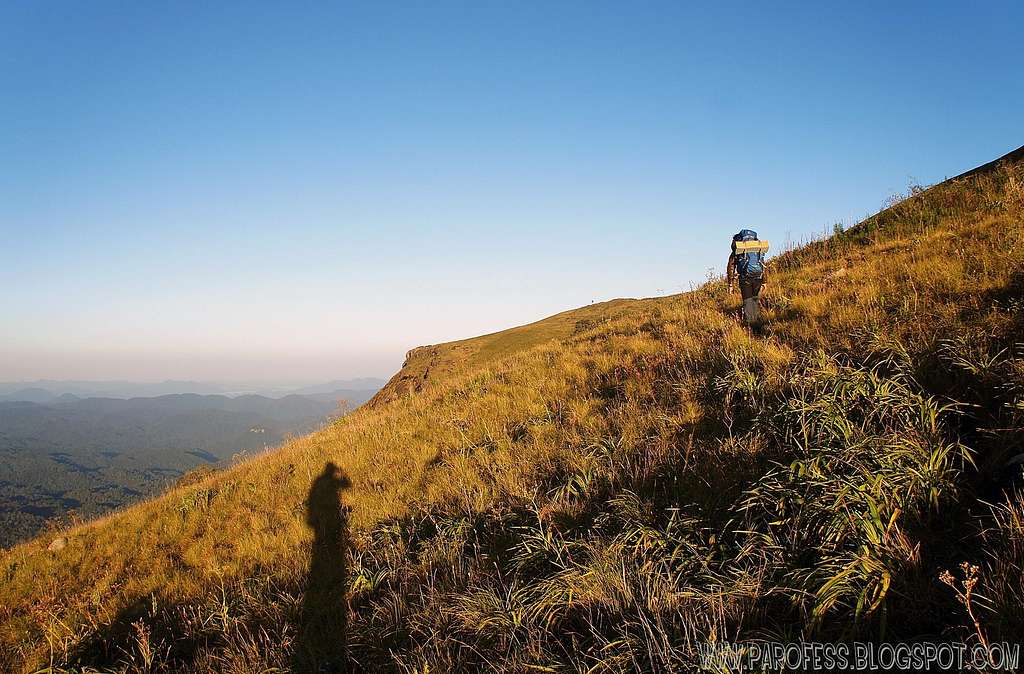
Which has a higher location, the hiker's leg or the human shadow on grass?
the hiker's leg

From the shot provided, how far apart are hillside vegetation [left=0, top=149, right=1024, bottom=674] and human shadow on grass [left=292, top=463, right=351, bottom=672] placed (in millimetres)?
29

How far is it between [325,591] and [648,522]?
3.15 metres

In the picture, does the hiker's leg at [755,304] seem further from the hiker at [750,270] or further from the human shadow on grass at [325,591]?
the human shadow on grass at [325,591]

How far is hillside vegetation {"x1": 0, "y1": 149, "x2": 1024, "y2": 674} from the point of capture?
8.13 ft

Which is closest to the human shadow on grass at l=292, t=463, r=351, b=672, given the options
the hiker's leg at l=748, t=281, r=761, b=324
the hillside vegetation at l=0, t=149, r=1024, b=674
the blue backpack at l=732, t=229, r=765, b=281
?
the hillside vegetation at l=0, t=149, r=1024, b=674

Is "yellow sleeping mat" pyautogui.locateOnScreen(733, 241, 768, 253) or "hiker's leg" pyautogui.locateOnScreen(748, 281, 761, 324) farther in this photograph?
"yellow sleeping mat" pyautogui.locateOnScreen(733, 241, 768, 253)

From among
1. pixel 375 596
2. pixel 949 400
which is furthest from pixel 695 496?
pixel 375 596

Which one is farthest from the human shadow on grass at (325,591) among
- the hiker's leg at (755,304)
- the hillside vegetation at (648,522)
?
the hiker's leg at (755,304)

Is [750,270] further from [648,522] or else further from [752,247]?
[648,522]

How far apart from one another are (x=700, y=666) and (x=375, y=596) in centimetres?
294

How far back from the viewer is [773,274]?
1116 cm

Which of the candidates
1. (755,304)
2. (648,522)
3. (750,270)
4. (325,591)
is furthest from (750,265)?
(325,591)

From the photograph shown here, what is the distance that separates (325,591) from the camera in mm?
4383

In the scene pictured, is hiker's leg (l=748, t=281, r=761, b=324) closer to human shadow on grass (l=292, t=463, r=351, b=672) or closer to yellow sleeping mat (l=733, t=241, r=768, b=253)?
yellow sleeping mat (l=733, t=241, r=768, b=253)
